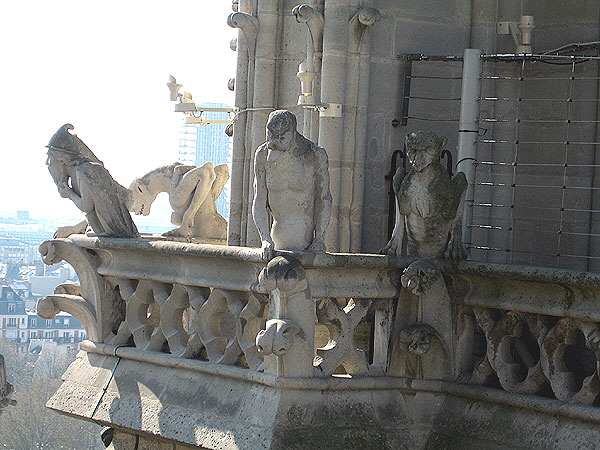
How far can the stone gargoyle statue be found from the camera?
1443 centimetres

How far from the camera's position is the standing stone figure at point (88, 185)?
1138cm

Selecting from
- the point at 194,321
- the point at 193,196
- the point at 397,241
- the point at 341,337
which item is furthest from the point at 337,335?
the point at 193,196

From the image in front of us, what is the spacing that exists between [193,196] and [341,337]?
455 cm

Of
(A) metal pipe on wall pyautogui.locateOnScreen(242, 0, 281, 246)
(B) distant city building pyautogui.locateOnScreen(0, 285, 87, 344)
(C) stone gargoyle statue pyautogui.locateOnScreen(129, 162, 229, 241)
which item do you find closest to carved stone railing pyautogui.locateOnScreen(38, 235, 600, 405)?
(A) metal pipe on wall pyautogui.locateOnScreen(242, 0, 281, 246)

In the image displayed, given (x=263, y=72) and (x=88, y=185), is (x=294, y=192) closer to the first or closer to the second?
(x=88, y=185)

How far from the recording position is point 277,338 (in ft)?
32.0

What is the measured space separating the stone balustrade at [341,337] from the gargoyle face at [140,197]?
3737mm

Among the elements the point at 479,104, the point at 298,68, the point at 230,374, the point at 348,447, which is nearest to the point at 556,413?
the point at 348,447

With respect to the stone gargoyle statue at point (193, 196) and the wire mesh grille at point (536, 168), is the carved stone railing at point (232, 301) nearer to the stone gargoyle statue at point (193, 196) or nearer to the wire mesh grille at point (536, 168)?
the wire mesh grille at point (536, 168)

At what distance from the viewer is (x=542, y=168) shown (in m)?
11.9

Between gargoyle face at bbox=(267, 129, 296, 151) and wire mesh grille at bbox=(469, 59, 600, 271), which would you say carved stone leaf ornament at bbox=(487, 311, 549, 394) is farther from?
gargoyle face at bbox=(267, 129, 296, 151)

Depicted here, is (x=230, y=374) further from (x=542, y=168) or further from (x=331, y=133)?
(x=542, y=168)

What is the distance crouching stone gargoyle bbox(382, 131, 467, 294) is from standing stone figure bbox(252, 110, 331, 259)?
1.71ft

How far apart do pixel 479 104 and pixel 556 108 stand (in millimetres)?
596
